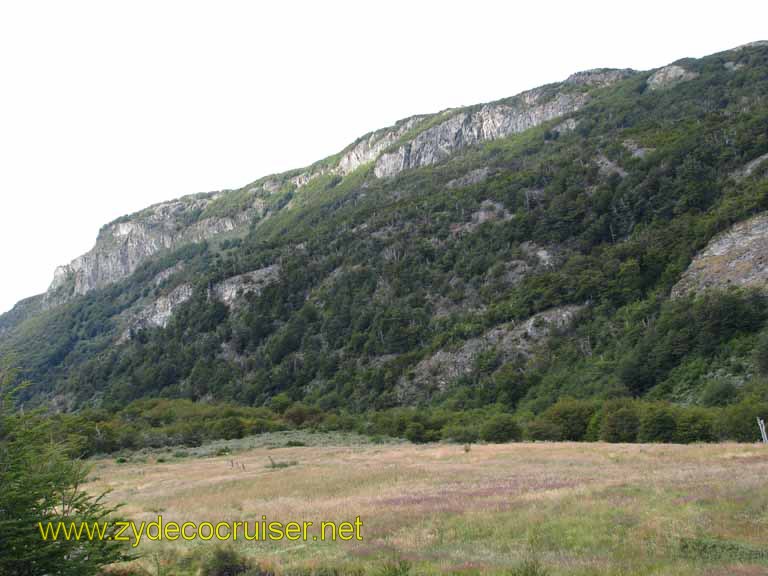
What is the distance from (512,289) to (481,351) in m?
18.8

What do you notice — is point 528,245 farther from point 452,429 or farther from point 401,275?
point 452,429

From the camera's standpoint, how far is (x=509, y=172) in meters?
148

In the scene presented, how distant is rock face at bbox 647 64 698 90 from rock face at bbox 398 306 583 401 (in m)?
127

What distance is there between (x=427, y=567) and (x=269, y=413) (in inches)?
3182

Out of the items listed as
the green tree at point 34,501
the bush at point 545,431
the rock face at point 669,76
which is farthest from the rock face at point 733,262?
the rock face at point 669,76

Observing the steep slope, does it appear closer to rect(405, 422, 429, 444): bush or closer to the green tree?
rect(405, 422, 429, 444): bush

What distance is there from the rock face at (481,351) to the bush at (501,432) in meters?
32.7

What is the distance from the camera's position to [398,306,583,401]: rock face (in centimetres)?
8556

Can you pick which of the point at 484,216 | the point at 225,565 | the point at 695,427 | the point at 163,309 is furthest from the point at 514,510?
the point at 163,309

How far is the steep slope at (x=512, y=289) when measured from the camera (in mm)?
71375

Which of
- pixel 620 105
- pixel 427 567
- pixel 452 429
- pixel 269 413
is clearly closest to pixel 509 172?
pixel 620 105

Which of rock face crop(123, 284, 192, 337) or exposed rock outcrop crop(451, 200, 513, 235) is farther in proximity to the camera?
rock face crop(123, 284, 192, 337)

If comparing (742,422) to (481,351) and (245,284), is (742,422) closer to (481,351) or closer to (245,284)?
(481,351)

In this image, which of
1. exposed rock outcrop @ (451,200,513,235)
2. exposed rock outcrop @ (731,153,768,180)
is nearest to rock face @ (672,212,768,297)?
exposed rock outcrop @ (731,153,768,180)
